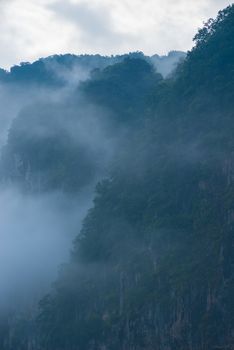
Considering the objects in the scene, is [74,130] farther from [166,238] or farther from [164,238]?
[166,238]

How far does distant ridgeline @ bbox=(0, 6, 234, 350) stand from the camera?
34.5m

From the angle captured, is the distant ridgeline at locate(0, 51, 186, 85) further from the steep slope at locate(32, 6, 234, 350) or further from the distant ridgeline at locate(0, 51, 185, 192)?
the steep slope at locate(32, 6, 234, 350)

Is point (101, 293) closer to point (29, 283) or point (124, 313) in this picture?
point (124, 313)

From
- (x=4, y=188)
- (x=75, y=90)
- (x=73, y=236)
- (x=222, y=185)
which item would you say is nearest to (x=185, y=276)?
(x=222, y=185)

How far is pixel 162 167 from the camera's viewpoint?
A: 137ft

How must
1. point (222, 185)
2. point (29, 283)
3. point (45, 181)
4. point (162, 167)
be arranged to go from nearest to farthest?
point (222, 185), point (162, 167), point (29, 283), point (45, 181)

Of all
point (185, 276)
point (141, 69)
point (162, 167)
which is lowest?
point (185, 276)

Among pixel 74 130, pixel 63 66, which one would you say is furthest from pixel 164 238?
pixel 63 66

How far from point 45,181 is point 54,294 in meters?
13.9

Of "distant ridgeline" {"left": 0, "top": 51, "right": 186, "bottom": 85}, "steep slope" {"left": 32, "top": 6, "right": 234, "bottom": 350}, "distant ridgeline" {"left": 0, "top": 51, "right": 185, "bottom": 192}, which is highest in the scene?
"distant ridgeline" {"left": 0, "top": 51, "right": 186, "bottom": 85}

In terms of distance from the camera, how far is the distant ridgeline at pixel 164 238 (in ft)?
113

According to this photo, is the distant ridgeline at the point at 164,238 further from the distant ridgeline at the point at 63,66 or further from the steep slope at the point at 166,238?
the distant ridgeline at the point at 63,66

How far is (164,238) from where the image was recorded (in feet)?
124

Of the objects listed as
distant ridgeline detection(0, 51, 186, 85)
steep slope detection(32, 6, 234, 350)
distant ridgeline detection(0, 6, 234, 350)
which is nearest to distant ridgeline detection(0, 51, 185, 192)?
distant ridgeline detection(0, 6, 234, 350)
